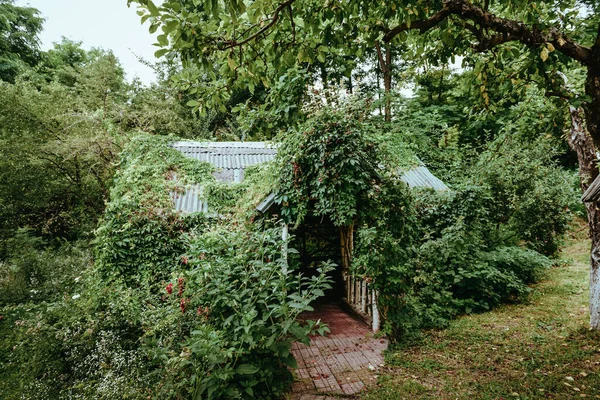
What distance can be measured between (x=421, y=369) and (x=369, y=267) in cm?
169

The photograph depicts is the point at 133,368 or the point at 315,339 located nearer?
the point at 133,368

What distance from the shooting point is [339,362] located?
17.1 feet

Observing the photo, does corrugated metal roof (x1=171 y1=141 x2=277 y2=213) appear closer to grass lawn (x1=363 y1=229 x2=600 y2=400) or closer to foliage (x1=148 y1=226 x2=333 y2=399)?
foliage (x1=148 y1=226 x2=333 y2=399)

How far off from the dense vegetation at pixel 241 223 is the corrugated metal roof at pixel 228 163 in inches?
12.6

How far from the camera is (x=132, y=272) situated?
679cm

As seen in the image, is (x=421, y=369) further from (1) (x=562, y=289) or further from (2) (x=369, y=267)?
(1) (x=562, y=289)

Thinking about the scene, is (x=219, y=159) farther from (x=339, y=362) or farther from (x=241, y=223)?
(x=339, y=362)

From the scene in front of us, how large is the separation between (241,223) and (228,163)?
3.82m

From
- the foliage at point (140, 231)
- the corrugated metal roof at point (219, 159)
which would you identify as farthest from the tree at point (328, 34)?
the corrugated metal roof at point (219, 159)

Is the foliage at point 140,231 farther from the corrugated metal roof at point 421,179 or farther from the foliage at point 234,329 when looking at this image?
the corrugated metal roof at point 421,179

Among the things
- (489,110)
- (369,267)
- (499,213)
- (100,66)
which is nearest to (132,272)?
(369,267)

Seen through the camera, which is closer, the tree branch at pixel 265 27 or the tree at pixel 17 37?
the tree branch at pixel 265 27

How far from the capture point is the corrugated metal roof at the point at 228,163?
796 cm

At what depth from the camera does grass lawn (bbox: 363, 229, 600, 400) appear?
4.09 metres
